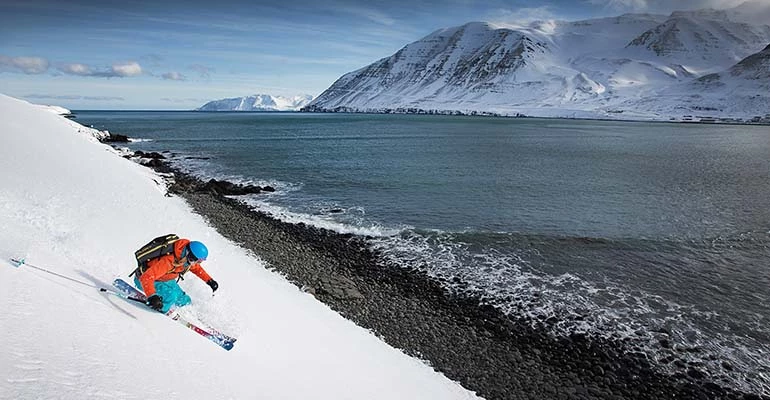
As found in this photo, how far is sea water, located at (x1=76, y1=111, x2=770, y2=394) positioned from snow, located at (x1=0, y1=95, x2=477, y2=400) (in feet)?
24.6

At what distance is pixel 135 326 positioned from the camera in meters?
8.18

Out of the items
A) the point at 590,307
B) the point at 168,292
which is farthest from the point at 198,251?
the point at 590,307

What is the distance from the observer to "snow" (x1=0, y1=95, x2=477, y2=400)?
622cm

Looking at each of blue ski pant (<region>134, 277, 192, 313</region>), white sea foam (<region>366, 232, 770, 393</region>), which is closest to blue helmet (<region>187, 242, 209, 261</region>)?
blue ski pant (<region>134, 277, 192, 313</region>)

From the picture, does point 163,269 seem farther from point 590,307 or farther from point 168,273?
point 590,307

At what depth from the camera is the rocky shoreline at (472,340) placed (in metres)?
12.6

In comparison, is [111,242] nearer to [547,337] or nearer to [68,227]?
[68,227]

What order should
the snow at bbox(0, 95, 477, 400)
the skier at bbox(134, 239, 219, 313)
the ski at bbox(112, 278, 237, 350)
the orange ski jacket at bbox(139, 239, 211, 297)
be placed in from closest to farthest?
the snow at bbox(0, 95, 477, 400), the skier at bbox(134, 239, 219, 313), the orange ski jacket at bbox(139, 239, 211, 297), the ski at bbox(112, 278, 237, 350)

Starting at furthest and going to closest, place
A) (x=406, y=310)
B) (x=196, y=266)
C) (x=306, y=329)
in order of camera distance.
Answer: (x=406, y=310), (x=306, y=329), (x=196, y=266)

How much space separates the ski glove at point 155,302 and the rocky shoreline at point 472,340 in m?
7.14

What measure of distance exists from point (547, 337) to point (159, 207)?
19.3 metres

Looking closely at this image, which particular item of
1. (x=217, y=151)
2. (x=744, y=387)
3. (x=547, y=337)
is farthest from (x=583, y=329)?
(x=217, y=151)

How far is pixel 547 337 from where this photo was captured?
50.1ft

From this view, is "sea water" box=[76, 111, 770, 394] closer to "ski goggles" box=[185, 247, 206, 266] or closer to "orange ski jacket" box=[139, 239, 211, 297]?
"ski goggles" box=[185, 247, 206, 266]
